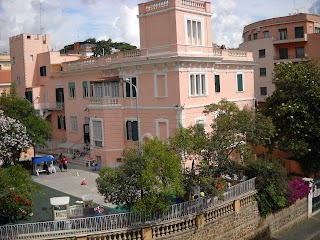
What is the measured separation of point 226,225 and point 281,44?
118 ft

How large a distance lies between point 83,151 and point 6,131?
419 inches

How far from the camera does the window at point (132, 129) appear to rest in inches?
1308

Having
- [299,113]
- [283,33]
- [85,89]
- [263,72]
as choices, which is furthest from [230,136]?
[283,33]

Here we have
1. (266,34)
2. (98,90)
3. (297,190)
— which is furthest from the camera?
(266,34)

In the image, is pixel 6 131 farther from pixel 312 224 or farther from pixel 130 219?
pixel 312 224

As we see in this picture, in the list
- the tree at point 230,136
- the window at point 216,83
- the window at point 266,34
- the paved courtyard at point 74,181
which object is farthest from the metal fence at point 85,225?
the window at point 266,34

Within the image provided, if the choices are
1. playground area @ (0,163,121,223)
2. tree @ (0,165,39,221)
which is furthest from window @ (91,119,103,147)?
tree @ (0,165,39,221)

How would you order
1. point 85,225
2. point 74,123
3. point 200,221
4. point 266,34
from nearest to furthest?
point 85,225 < point 200,221 < point 74,123 < point 266,34

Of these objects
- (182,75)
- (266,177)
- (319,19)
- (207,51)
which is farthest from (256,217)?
(319,19)

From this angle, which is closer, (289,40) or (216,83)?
(216,83)

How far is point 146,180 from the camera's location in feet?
58.2

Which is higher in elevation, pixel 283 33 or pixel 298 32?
pixel 283 33

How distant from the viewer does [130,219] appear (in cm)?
1873

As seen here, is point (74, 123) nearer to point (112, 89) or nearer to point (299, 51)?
point (112, 89)
